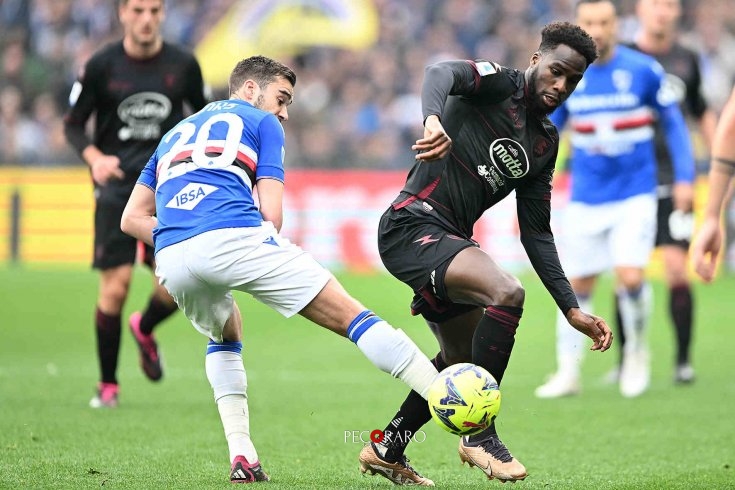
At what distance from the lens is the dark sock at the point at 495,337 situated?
525cm

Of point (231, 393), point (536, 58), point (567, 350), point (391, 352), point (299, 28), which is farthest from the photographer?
point (299, 28)

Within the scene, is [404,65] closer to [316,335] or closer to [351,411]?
[316,335]

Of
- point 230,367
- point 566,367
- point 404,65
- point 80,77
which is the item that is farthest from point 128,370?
point 404,65

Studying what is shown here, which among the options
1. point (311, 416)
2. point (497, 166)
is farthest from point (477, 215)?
point (311, 416)

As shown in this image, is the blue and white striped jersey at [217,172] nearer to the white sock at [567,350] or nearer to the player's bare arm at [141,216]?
the player's bare arm at [141,216]

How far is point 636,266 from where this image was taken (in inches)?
367

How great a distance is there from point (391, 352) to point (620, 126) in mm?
4804

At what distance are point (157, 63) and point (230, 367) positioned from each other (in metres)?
3.49

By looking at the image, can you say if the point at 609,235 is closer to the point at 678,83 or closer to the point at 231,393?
the point at 678,83

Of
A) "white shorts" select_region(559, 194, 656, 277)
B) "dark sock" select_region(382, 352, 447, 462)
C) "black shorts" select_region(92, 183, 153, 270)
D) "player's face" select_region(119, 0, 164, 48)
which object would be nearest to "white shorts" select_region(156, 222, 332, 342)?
"dark sock" select_region(382, 352, 447, 462)

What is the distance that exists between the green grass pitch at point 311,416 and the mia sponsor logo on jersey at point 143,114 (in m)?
1.87

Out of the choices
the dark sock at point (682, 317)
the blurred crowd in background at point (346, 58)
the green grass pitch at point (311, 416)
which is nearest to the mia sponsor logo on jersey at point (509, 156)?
the green grass pitch at point (311, 416)

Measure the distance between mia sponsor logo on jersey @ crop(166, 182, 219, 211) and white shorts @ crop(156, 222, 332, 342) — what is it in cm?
16

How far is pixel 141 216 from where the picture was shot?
5.51 meters
